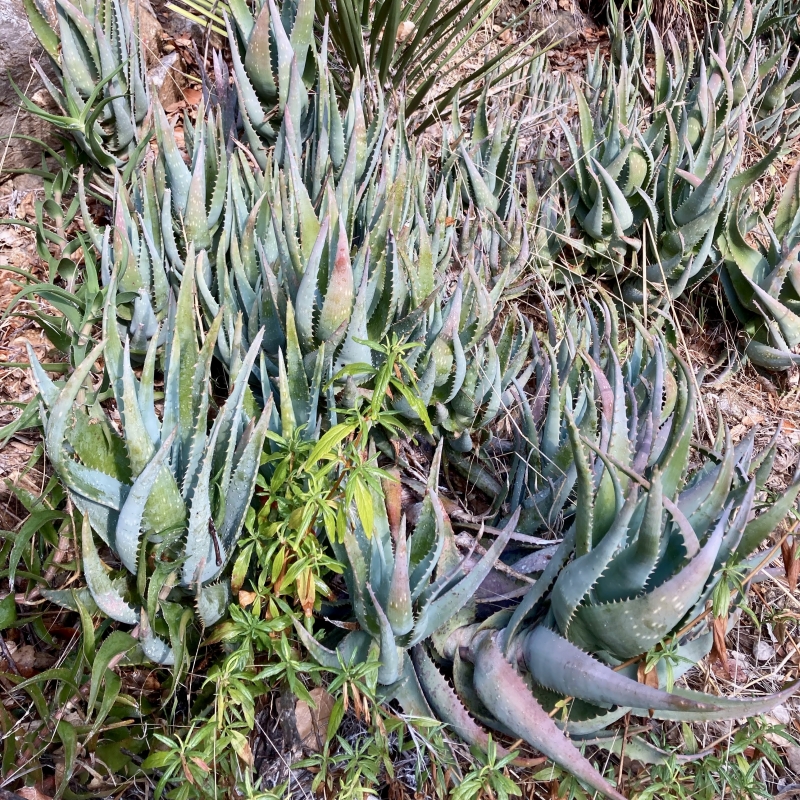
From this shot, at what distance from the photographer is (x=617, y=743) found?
3.62ft

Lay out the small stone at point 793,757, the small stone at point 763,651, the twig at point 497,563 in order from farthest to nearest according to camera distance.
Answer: the small stone at point 763,651, the small stone at point 793,757, the twig at point 497,563

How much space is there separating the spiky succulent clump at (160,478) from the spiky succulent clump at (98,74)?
867mm

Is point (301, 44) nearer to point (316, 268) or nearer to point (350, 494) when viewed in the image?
point (316, 268)

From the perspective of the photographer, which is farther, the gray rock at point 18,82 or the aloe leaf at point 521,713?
the gray rock at point 18,82

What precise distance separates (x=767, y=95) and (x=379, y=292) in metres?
2.37

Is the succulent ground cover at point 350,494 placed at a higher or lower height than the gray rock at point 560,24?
lower

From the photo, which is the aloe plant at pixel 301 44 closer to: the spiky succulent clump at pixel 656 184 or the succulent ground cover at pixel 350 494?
the succulent ground cover at pixel 350 494

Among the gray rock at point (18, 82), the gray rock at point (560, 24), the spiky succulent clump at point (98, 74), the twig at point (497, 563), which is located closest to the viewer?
the twig at point (497, 563)

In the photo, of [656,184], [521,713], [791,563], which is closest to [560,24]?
[656,184]

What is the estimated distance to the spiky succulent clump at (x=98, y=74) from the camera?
5.46ft

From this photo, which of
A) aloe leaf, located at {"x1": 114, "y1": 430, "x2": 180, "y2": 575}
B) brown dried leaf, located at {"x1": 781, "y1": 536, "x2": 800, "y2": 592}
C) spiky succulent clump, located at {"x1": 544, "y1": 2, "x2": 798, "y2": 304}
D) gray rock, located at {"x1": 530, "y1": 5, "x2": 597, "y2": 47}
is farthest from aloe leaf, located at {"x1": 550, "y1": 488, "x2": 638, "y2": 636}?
gray rock, located at {"x1": 530, "y1": 5, "x2": 597, "y2": 47}

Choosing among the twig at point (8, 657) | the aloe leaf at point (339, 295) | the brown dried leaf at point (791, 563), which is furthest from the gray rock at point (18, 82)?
the brown dried leaf at point (791, 563)

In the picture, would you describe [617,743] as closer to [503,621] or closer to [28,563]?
[503,621]

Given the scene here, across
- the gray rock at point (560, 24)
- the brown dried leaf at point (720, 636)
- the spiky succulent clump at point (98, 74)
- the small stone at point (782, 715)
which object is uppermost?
the gray rock at point (560, 24)
